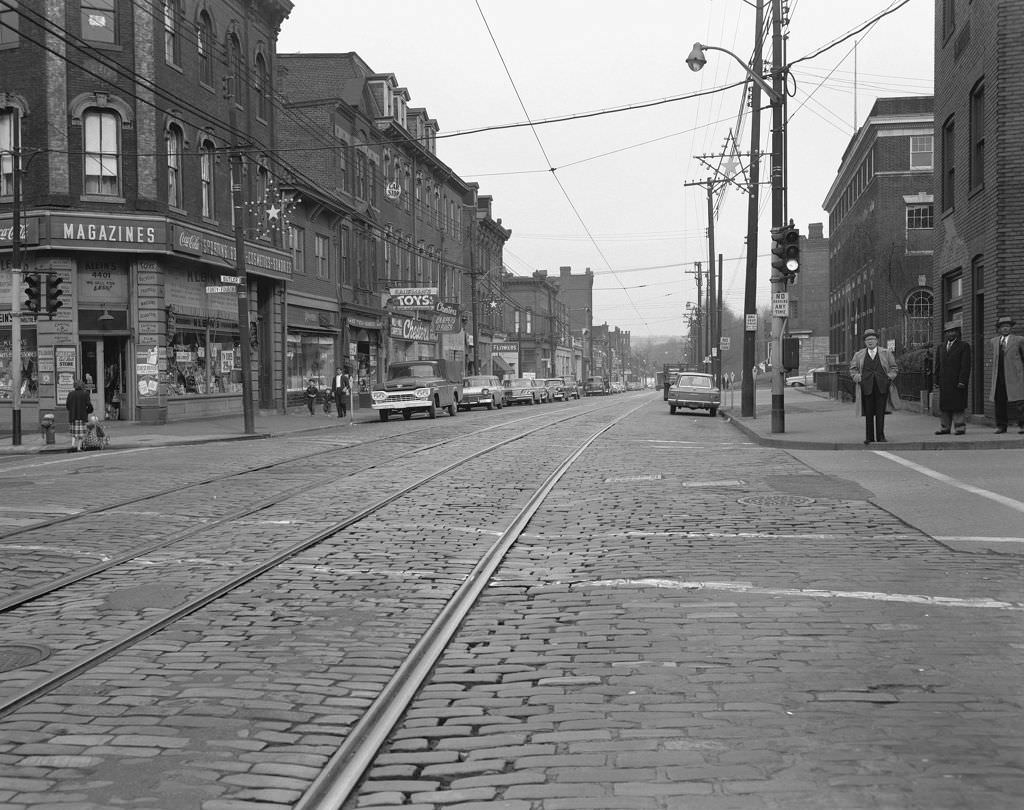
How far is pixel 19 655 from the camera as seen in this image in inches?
226

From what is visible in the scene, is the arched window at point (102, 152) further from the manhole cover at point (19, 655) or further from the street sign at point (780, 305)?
the manhole cover at point (19, 655)

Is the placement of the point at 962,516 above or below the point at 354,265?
below

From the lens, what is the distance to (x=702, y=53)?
2283cm

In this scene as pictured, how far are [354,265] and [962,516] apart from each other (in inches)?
1523

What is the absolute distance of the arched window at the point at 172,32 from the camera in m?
29.6

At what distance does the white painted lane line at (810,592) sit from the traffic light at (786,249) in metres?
14.6

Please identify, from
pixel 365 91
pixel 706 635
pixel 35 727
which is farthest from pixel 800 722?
pixel 365 91

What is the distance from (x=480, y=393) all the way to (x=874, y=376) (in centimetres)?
3065

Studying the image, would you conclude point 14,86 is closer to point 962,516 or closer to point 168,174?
point 168,174

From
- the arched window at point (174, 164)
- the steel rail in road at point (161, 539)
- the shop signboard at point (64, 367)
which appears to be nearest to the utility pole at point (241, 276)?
the arched window at point (174, 164)

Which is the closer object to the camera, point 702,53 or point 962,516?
point 962,516

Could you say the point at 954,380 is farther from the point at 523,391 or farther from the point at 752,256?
the point at 523,391

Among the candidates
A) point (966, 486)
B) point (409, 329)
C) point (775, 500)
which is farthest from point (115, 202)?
point (409, 329)

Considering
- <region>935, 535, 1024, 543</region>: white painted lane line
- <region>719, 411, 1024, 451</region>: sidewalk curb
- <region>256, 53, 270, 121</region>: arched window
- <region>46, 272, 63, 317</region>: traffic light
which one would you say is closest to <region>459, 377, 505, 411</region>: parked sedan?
<region>256, 53, 270, 121</region>: arched window
